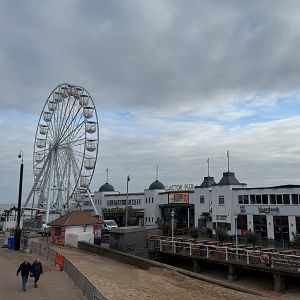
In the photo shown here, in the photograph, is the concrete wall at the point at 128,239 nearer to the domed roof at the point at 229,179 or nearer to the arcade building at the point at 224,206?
the arcade building at the point at 224,206

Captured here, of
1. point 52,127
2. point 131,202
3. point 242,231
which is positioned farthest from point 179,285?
point 131,202

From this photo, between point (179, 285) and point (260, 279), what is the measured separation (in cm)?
958

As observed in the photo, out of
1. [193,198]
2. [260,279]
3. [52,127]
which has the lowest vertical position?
[260,279]

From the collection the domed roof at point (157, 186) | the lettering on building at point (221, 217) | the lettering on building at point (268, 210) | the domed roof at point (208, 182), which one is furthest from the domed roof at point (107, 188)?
the lettering on building at point (268, 210)

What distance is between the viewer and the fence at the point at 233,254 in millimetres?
25516

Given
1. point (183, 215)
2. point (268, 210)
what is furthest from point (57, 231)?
point (183, 215)

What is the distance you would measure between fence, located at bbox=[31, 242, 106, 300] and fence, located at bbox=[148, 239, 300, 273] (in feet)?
31.7

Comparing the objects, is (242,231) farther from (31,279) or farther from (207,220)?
(31,279)

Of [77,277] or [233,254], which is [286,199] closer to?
[233,254]

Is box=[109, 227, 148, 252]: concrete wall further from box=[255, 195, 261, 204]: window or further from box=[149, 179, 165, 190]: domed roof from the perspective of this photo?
box=[149, 179, 165, 190]: domed roof

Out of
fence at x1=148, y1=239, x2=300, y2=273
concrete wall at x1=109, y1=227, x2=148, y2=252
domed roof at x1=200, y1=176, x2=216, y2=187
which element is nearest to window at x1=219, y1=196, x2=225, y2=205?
domed roof at x1=200, y1=176, x2=216, y2=187

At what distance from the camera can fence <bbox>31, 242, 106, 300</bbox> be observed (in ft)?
45.5

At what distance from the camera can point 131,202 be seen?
76.1 meters

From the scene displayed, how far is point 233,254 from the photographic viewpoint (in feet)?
96.5
